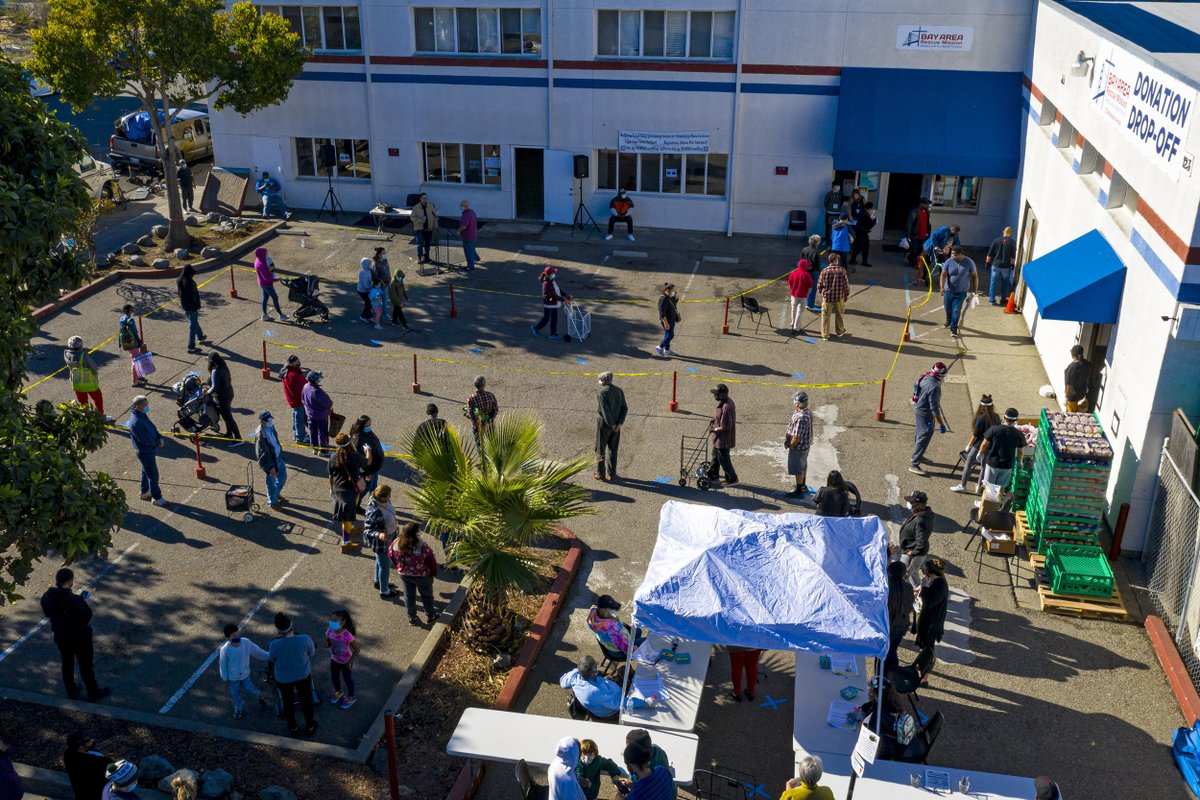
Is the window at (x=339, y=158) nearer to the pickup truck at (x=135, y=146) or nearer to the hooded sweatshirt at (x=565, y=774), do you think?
the pickup truck at (x=135, y=146)

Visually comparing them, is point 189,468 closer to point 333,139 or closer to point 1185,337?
point 1185,337

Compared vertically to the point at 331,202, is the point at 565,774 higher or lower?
lower

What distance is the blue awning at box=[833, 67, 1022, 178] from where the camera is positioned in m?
26.5

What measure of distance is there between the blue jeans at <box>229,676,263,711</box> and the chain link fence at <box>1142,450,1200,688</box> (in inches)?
426

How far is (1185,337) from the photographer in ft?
44.1

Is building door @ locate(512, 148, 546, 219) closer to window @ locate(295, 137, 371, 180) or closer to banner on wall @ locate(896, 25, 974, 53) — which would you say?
window @ locate(295, 137, 371, 180)

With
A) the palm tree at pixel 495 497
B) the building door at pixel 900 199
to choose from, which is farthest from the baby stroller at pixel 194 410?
the building door at pixel 900 199

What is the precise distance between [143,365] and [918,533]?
1394 centimetres

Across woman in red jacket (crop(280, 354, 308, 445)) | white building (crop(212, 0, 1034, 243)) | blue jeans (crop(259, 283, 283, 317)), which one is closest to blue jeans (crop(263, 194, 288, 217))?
white building (crop(212, 0, 1034, 243))

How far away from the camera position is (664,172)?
96.9 feet

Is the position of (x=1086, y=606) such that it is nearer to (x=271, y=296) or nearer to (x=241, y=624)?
(x=241, y=624)

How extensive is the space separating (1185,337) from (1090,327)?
4161mm

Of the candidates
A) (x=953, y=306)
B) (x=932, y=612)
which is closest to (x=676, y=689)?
(x=932, y=612)

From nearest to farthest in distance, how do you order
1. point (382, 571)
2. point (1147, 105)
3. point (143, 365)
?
1. point (382, 571)
2. point (1147, 105)
3. point (143, 365)
